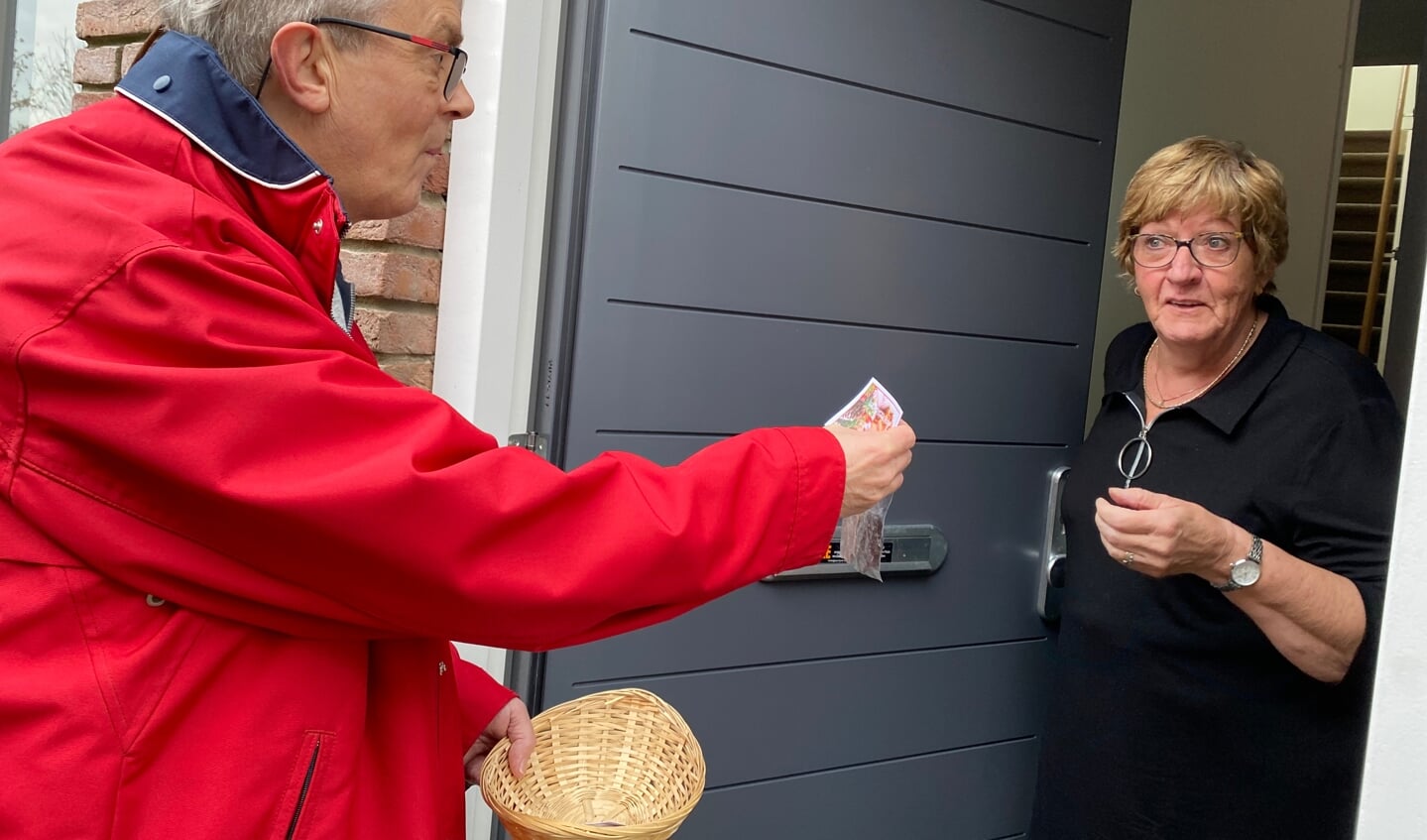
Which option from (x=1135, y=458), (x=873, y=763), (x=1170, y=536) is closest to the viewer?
(x=1170, y=536)

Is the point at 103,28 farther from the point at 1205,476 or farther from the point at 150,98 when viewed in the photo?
the point at 1205,476

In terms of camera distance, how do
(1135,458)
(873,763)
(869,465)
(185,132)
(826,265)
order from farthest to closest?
(873,763) < (826,265) < (1135,458) < (869,465) < (185,132)

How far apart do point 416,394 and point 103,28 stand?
1980mm

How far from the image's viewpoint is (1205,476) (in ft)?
7.35

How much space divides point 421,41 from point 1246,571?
1.53 metres

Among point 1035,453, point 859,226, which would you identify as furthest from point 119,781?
point 1035,453

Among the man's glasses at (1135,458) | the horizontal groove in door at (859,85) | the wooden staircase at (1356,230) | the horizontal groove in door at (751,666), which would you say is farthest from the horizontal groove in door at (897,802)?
the wooden staircase at (1356,230)

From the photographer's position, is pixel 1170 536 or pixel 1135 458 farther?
pixel 1135 458

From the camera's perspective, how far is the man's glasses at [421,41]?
4.49 feet

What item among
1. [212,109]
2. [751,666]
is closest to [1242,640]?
[751,666]

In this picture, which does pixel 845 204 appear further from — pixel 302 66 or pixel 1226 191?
pixel 302 66

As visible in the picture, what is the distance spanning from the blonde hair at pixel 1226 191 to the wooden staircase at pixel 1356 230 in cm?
619

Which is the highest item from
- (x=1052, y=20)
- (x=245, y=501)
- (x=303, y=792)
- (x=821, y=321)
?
(x=1052, y=20)

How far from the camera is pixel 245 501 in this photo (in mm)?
1120
